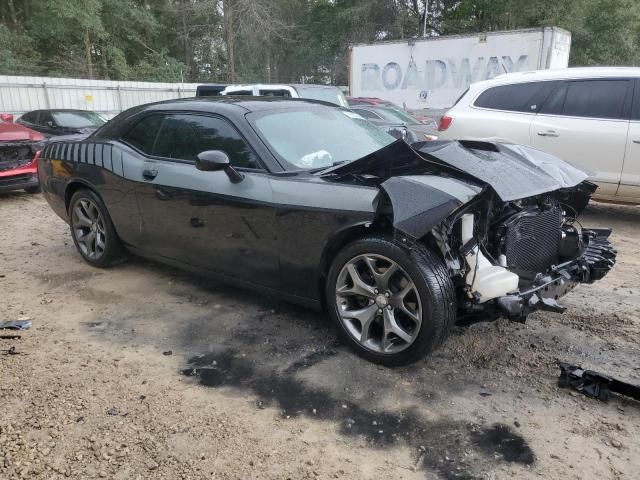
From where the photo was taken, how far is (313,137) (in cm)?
393

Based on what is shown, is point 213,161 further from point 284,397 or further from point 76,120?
point 76,120

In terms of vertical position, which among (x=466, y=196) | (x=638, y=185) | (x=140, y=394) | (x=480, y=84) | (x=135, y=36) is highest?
(x=135, y=36)

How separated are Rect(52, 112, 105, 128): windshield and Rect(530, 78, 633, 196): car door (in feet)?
32.1

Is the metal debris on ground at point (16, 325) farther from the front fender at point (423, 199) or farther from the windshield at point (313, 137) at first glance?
the front fender at point (423, 199)

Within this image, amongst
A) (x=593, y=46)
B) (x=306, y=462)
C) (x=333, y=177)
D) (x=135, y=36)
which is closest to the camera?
(x=306, y=462)

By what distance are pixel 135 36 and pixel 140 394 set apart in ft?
104

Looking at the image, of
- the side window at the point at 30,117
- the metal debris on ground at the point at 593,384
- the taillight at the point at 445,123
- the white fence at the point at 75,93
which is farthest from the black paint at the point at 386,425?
the white fence at the point at 75,93

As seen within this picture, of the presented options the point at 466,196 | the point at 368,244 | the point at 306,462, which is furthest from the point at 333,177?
the point at 306,462

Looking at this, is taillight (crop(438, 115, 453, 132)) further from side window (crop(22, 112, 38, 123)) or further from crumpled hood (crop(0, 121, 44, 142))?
side window (crop(22, 112, 38, 123))

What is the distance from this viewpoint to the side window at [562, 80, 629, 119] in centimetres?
614

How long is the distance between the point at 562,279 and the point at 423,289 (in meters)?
0.98

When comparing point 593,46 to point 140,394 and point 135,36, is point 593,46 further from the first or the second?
point 140,394

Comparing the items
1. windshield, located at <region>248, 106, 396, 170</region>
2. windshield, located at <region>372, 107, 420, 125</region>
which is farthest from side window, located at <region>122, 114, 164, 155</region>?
windshield, located at <region>372, 107, 420, 125</region>

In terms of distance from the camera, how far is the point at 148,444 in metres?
2.52
